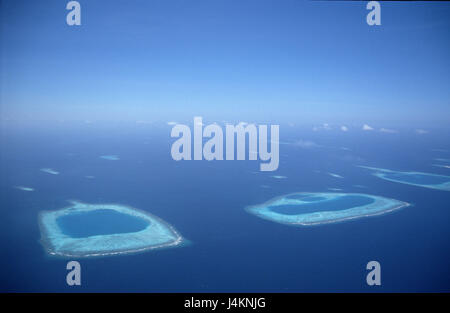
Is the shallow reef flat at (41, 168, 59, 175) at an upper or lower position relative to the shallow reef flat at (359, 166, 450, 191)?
upper

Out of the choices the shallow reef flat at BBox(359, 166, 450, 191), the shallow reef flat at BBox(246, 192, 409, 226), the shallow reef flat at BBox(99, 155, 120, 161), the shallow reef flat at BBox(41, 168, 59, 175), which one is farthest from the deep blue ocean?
the shallow reef flat at BBox(99, 155, 120, 161)

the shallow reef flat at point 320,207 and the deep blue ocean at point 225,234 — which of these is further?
the shallow reef flat at point 320,207

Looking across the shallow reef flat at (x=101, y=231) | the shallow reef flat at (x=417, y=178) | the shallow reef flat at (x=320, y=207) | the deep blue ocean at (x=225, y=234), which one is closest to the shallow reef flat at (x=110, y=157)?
the deep blue ocean at (x=225, y=234)

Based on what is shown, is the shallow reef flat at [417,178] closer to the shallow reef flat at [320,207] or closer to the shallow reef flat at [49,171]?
the shallow reef flat at [320,207]

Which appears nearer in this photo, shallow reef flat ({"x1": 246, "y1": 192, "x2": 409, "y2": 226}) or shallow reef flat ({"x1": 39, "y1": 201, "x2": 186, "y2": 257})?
shallow reef flat ({"x1": 39, "y1": 201, "x2": 186, "y2": 257})

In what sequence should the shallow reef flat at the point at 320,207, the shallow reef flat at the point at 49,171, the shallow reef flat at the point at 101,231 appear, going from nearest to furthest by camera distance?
1. the shallow reef flat at the point at 101,231
2. the shallow reef flat at the point at 320,207
3. the shallow reef flat at the point at 49,171

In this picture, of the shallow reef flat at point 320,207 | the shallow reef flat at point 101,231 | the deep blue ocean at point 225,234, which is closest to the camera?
the deep blue ocean at point 225,234

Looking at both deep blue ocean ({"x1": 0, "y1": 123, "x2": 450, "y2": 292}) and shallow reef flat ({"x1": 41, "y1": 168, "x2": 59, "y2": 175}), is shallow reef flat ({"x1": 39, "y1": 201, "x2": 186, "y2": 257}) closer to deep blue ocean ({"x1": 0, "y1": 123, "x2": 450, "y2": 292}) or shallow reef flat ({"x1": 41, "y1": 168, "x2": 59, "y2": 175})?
deep blue ocean ({"x1": 0, "y1": 123, "x2": 450, "y2": 292})
